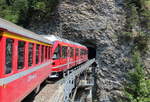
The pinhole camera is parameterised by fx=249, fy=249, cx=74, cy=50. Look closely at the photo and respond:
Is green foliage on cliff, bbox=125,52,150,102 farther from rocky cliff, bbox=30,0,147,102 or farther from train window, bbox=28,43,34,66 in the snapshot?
train window, bbox=28,43,34,66

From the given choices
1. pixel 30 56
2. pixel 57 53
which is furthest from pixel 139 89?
pixel 30 56

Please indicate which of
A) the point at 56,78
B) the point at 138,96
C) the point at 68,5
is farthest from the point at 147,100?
the point at 68,5

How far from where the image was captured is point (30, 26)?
1368 inches

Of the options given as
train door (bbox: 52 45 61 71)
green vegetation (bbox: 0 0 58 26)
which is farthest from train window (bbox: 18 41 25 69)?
green vegetation (bbox: 0 0 58 26)

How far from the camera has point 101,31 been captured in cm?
3284

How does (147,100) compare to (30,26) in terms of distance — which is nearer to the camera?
(147,100)

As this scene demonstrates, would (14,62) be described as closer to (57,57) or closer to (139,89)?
(57,57)

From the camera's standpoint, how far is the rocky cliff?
32.1 meters

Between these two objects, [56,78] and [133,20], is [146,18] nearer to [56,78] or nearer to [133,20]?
[133,20]

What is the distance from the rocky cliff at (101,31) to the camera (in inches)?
1264

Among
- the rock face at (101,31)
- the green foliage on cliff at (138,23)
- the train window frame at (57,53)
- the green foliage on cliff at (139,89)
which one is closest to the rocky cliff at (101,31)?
the rock face at (101,31)

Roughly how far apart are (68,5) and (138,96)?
17195mm

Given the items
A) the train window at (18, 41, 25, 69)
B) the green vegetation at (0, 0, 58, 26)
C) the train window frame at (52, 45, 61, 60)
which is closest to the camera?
the train window at (18, 41, 25, 69)

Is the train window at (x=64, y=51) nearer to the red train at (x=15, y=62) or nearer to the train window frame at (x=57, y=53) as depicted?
the train window frame at (x=57, y=53)
